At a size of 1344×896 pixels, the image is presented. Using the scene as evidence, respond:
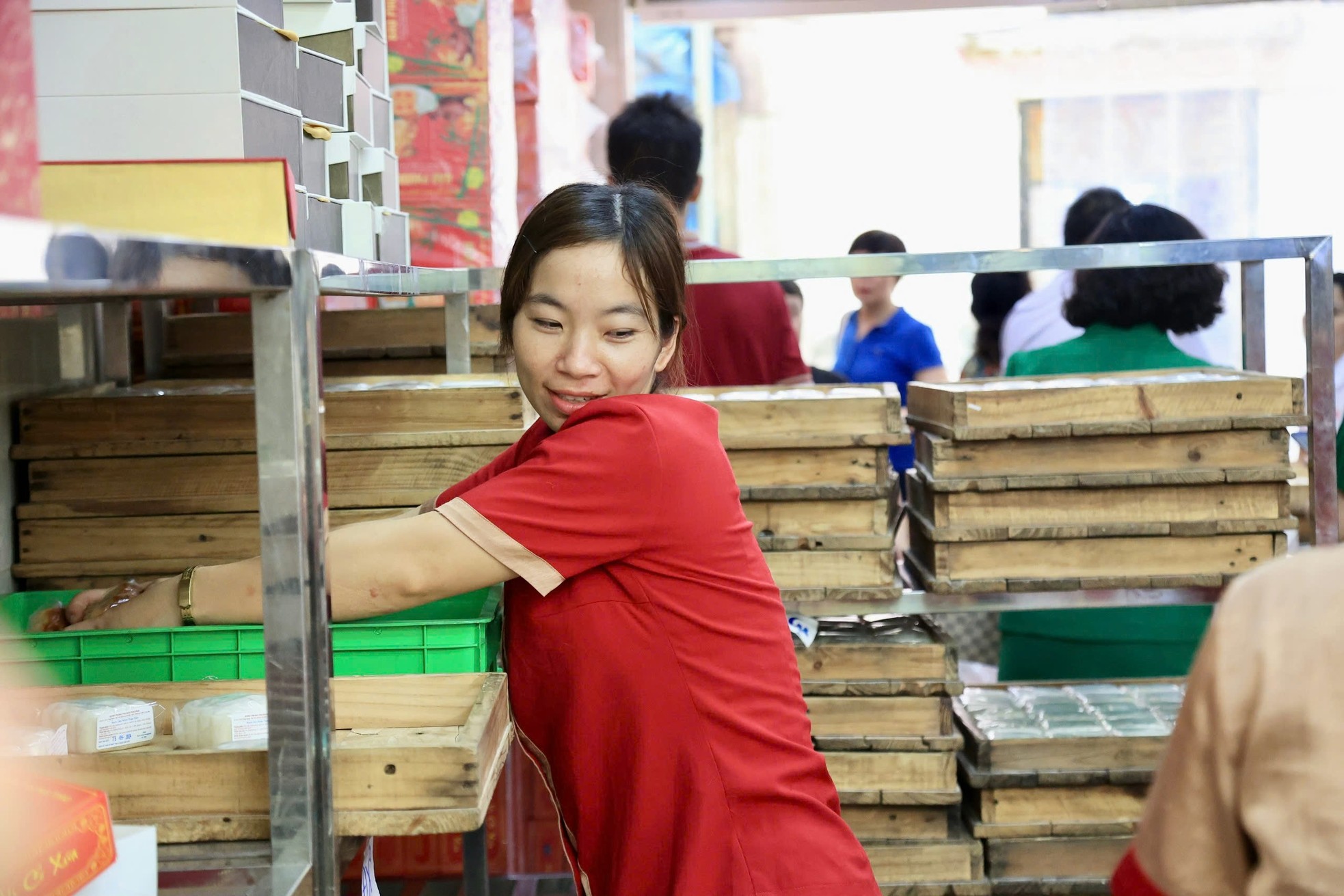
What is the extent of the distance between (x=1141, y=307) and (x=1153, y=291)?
4 cm

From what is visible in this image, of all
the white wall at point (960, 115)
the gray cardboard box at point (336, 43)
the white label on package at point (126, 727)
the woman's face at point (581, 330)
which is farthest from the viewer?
the white wall at point (960, 115)

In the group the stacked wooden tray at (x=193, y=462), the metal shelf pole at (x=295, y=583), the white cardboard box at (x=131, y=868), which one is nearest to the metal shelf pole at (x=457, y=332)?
the stacked wooden tray at (x=193, y=462)

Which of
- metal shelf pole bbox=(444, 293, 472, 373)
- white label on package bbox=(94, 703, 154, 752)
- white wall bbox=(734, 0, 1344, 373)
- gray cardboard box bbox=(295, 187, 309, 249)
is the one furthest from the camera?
white wall bbox=(734, 0, 1344, 373)

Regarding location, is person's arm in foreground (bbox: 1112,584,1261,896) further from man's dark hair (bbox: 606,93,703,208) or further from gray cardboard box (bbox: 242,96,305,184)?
man's dark hair (bbox: 606,93,703,208)

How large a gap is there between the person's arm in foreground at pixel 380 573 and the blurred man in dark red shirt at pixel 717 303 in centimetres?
212

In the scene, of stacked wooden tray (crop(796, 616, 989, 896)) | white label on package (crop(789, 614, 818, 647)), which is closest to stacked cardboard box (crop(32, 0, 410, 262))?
white label on package (crop(789, 614, 818, 647))

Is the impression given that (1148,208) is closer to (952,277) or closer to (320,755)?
(320,755)

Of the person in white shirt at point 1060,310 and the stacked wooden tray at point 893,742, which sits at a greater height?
the person in white shirt at point 1060,310

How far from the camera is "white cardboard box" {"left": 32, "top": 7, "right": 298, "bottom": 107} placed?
1.57 m

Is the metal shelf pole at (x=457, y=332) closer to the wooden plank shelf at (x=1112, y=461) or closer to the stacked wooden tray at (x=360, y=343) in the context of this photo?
the stacked wooden tray at (x=360, y=343)

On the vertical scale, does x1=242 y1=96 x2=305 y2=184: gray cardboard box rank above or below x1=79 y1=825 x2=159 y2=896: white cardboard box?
above

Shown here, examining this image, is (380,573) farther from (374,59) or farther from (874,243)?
(874,243)

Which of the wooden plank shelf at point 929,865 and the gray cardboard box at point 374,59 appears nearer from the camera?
the gray cardboard box at point 374,59

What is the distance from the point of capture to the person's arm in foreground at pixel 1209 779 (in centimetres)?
74
